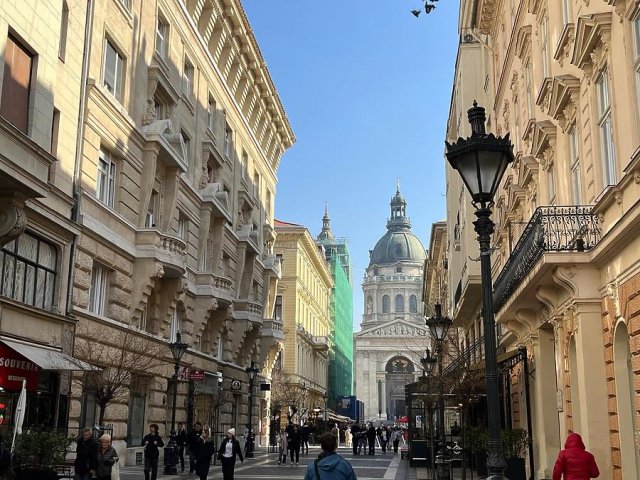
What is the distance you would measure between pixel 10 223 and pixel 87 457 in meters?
5.70

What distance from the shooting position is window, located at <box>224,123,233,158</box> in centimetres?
3822

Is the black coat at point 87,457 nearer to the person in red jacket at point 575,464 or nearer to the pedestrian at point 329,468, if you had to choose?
the pedestrian at point 329,468

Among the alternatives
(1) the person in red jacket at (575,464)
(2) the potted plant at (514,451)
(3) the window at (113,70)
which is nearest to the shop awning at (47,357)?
(3) the window at (113,70)

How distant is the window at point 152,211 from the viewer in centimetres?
2763

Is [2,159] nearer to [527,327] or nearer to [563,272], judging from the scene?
[563,272]

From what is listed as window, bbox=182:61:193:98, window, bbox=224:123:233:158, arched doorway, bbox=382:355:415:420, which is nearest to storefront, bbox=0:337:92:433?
window, bbox=182:61:193:98

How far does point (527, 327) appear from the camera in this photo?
2119 centimetres

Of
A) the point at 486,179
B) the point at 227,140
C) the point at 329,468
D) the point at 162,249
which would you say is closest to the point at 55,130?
the point at 162,249

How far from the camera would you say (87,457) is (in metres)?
12.9

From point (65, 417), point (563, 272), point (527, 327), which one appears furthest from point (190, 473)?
point (563, 272)

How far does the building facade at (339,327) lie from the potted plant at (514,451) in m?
83.7

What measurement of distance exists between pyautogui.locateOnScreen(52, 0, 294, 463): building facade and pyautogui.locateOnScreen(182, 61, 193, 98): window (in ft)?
0.18

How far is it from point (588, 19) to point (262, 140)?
33702 millimetres

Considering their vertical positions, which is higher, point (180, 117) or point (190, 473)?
point (180, 117)
